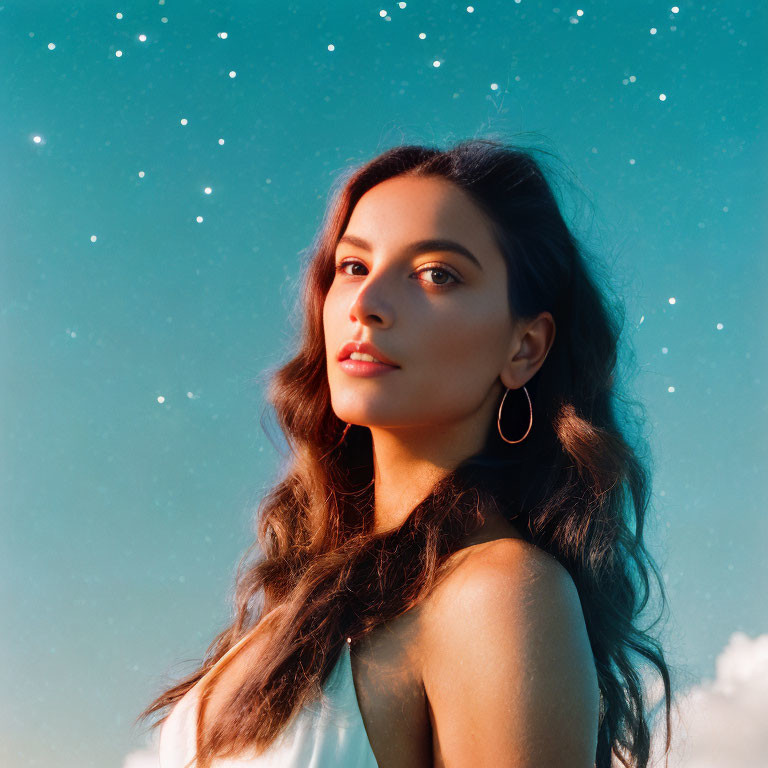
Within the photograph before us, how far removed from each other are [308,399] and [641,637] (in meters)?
0.77

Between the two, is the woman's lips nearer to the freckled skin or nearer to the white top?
the freckled skin

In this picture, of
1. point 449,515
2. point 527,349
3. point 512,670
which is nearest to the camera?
point 512,670

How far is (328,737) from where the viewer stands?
3.95ft

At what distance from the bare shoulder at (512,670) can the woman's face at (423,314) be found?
12.2 inches

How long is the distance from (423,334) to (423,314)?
0.10 feet

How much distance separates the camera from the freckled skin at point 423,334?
140 centimetres

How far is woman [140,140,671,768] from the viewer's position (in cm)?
116

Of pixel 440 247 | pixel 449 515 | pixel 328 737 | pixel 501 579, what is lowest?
pixel 328 737

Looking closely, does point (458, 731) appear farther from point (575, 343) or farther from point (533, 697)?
point (575, 343)

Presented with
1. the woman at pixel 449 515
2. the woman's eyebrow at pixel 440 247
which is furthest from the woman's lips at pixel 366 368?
the woman's eyebrow at pixel 440 247

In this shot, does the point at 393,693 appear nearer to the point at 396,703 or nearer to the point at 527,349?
the point at 396,703

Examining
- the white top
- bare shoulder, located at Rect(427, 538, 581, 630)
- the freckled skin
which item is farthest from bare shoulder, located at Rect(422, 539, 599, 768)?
the freckled skin

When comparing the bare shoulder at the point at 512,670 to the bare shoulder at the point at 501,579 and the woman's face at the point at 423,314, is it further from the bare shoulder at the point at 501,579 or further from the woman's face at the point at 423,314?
the woman's face at the point at 423,314

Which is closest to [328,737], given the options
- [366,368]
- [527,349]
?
[366,368]
